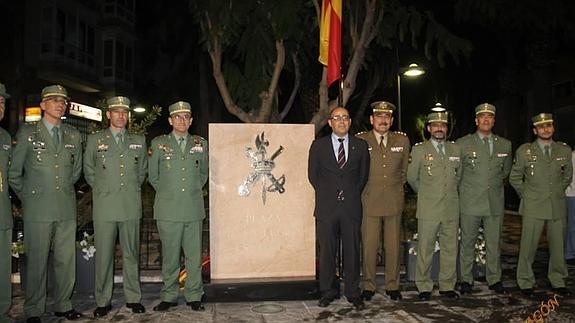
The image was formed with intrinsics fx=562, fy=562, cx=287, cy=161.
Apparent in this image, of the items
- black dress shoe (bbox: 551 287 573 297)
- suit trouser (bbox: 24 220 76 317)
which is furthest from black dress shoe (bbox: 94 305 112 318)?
black dress shoe (bbox: 551 287 573 297)

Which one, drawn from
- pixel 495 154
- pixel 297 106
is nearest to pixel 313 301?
pixel 495 154

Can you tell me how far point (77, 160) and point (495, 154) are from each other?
4393mm

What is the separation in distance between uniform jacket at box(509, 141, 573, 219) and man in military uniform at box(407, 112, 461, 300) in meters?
0.84

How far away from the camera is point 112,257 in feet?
17.9

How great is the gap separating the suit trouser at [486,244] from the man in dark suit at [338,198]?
4.38 ft

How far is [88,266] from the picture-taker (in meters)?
6.36

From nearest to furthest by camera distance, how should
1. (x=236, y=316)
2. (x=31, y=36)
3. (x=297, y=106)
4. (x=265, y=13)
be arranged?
(x=236, y=316)
(x=265, y=13)
(x=297, y=106)
(x=31, y=36)

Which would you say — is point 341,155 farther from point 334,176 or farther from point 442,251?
point 442,251

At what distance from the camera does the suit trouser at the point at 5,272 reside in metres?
4.80

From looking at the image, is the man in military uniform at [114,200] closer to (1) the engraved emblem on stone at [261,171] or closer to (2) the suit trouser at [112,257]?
(2) the suit trouser at [112,257]

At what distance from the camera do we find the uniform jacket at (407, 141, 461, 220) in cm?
599

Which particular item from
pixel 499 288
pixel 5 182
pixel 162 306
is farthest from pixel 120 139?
pixel 499 288

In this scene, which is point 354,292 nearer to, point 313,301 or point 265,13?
point 313,301

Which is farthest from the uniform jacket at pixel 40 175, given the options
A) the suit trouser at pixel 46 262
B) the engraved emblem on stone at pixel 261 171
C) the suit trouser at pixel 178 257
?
the engraved emblem on stone at pixel 261 171
